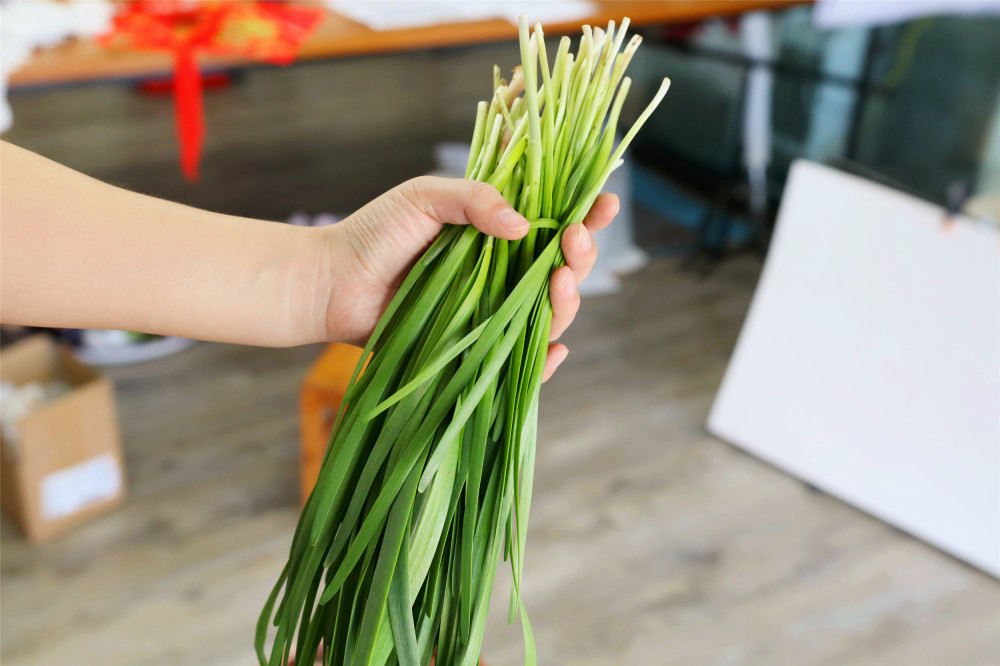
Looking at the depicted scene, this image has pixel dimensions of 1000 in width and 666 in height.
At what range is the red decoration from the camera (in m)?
2.00

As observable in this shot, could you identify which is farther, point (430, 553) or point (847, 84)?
point (847, 84)

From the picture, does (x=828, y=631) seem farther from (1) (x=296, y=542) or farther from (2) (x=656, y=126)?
(2) (x=656, y=126)

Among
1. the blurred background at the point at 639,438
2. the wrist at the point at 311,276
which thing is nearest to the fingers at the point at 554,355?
the wrist at the point at 311,276

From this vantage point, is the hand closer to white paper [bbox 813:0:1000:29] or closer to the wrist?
the wrist

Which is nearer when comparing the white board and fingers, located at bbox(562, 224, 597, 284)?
fingers, located at bbox(562, 224, 597, 284)

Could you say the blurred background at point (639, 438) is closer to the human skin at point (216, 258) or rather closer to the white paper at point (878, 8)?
the white paper at point (878, 8)

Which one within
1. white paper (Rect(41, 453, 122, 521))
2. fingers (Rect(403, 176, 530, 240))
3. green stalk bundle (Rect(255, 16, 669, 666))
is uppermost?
fingers (Rect(403, 176, 530, 240))

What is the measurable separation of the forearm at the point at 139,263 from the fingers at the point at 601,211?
1.08 ft

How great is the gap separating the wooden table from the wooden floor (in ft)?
2.84

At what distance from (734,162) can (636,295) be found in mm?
786

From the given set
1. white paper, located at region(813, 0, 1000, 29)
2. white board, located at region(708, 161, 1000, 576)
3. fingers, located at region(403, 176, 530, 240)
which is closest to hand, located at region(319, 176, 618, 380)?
fingers, located at region(403, 176, 530, 240)

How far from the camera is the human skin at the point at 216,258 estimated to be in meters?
0.87

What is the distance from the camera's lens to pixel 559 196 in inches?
33.3

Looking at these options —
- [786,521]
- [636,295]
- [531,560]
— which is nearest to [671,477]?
[786,521]
